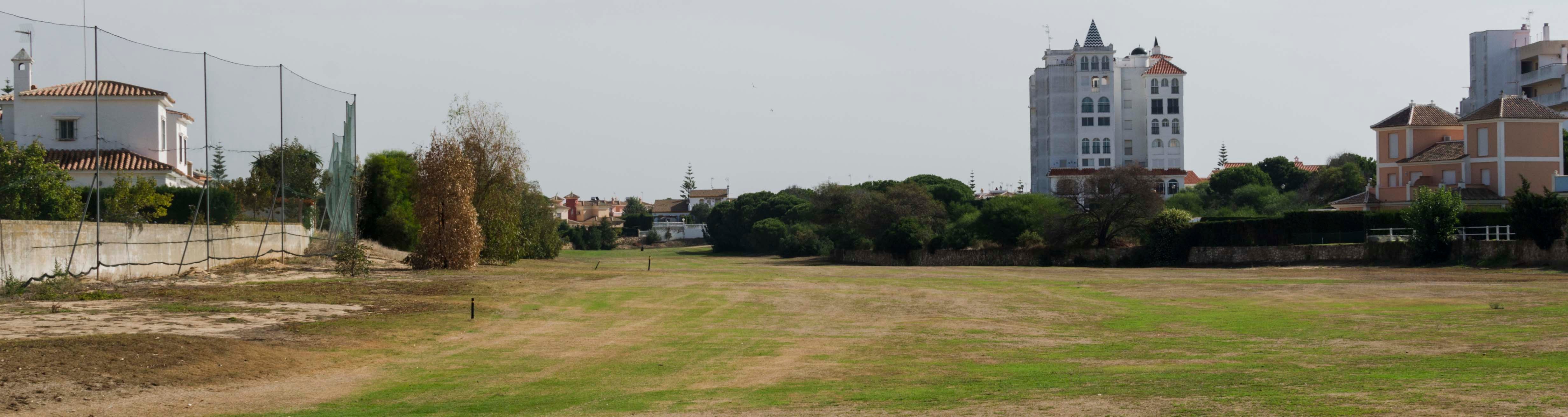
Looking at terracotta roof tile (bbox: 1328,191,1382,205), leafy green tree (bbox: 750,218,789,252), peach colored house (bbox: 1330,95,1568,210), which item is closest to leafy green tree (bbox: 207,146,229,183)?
peach colored house (bbox: 1330,95,1568,210)

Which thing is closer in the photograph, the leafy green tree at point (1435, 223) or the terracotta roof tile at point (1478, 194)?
the leafy green tree at point (1435, 223)

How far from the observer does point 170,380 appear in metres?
14.3

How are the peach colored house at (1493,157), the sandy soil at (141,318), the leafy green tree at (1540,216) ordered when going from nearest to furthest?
the sandy soil at (141,318) < the leafy green tree at (1540,216) < the peach colored house at (1493,157)

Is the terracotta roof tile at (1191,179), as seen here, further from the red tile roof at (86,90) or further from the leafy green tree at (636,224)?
the red tile roof at (86,90)

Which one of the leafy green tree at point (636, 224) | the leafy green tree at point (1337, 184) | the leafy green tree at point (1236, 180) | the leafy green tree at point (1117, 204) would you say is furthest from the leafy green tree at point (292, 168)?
the leafy green tree at point (636, 224)

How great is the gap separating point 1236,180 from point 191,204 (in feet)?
338

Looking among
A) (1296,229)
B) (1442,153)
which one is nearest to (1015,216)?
(1296,229)

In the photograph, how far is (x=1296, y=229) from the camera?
6125cm

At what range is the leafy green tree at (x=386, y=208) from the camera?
5409 centimetres

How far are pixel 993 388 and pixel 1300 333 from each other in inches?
429

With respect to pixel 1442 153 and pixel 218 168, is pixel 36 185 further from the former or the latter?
pixel 1442 153

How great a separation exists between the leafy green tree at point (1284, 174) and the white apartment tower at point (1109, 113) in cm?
968

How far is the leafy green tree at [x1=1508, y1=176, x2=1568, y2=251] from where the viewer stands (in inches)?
1815

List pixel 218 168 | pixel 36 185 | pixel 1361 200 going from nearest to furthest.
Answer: pixel 36 185, pixel 218 168, pixel 1361 200
